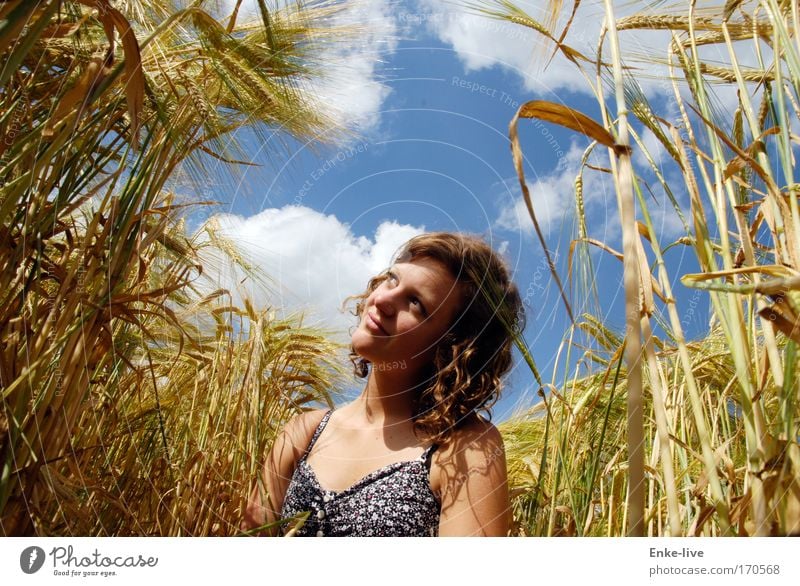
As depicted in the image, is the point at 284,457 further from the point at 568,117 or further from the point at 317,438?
the point at 568,117

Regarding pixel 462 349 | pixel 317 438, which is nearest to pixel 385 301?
pixel 462 349

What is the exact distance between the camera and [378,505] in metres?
0.76

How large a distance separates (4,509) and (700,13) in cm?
72

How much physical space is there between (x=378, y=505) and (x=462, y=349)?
24 cm

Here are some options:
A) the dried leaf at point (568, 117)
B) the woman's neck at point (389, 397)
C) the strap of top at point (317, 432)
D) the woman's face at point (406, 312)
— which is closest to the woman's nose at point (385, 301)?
the woman's face at point (406, 312)

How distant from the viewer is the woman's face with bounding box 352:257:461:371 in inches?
27.7
